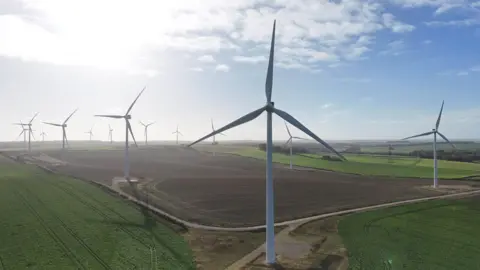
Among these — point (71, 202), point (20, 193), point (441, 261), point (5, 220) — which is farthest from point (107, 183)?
point (441, 261)

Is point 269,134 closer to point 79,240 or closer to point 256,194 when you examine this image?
point 79,240

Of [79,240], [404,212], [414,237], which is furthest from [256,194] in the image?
[79,240]

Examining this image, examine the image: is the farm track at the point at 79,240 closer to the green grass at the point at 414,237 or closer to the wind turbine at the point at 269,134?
the wind turbine at the point at 269,134

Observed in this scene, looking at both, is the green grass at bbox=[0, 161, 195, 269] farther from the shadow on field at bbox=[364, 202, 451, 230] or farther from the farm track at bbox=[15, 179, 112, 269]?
the shadow on field at bbox=[364, 202, 451, 230]

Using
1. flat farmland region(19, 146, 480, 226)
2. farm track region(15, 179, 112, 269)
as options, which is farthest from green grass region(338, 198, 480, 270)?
farm track region(15, 179, 112, 269)

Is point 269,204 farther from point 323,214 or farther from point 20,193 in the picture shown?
point 20,193

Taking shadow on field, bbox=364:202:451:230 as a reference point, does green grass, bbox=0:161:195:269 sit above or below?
above
